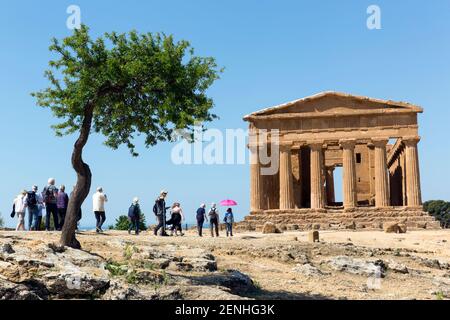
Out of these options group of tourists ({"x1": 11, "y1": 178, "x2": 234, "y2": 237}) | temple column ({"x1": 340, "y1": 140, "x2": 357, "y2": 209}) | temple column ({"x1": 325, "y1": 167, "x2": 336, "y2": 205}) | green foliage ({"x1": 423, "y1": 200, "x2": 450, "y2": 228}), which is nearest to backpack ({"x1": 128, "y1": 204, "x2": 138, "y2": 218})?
group of tourists ({"x1": 11, "y1": 178, "x2": 234, "y2": 237})

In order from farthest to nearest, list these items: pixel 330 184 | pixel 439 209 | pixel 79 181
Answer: pixel 439 209 < pixel 330 184 < pixel 79 181

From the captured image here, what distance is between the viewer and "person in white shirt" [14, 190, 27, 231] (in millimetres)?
24047

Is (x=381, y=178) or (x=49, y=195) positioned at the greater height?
(x=381, y=178)

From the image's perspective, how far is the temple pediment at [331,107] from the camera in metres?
47.9

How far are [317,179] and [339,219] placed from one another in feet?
14.0

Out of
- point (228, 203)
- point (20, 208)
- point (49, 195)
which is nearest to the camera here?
point (49, 195)

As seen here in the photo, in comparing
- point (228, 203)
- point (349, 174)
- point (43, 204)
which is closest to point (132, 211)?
point (43, 204)

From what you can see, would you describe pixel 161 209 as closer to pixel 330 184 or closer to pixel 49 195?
pixel 49 195

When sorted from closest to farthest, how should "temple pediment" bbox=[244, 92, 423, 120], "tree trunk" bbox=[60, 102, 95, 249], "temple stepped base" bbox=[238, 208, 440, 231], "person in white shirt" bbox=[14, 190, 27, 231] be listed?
"tree trunk" bbox=[60, 102, 95, 249]
"person in white shirt" bbox=[14, 190, 27, 231]
"temple stepped base" bbox=[238, 208, 440, 231]
"temple pediment" bbox=[244, 92, 423, 120]

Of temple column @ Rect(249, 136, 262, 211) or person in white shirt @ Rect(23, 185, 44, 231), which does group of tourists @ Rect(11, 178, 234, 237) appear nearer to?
person in white shirt @ Rect(23, 185, 44, 231)

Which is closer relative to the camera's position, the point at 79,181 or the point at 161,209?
the point at 79,181

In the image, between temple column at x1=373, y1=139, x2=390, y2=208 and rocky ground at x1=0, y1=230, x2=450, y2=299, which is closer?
rocky ground at x1=0, y1=230, x2=450, y2=299

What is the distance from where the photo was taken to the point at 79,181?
1581 centimetres

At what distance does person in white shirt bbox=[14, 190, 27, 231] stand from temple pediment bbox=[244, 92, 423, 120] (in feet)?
90.9
